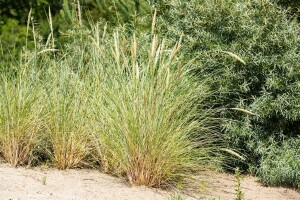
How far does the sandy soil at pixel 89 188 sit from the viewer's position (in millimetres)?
5480

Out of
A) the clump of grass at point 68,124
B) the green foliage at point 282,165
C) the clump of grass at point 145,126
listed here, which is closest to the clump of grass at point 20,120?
the clump of grass at point 68,124

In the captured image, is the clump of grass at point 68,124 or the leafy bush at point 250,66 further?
the leafy bush at point 250,66

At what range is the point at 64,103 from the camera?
21.4ft

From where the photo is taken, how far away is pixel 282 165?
6898mm

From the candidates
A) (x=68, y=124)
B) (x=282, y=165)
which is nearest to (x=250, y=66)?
(x=282, y=165)

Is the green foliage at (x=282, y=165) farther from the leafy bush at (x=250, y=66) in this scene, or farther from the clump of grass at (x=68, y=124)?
the clump of grass at (x=68, y=124)

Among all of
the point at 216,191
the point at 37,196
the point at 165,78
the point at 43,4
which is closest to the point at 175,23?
the point at 165,78

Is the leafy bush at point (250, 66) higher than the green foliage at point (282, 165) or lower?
higher

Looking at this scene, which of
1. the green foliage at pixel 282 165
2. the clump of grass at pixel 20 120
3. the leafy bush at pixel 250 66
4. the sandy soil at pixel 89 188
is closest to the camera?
the sandy soil at pixel 89 188

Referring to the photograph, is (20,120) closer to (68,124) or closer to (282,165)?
(68,124)

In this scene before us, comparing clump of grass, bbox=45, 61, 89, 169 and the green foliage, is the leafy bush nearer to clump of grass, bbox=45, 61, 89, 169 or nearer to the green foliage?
the green foliage

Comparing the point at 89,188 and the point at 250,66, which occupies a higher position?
the point at 250,66

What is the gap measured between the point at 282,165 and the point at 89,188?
206cm

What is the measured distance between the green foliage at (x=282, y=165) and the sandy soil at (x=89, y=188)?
0.35 feet
